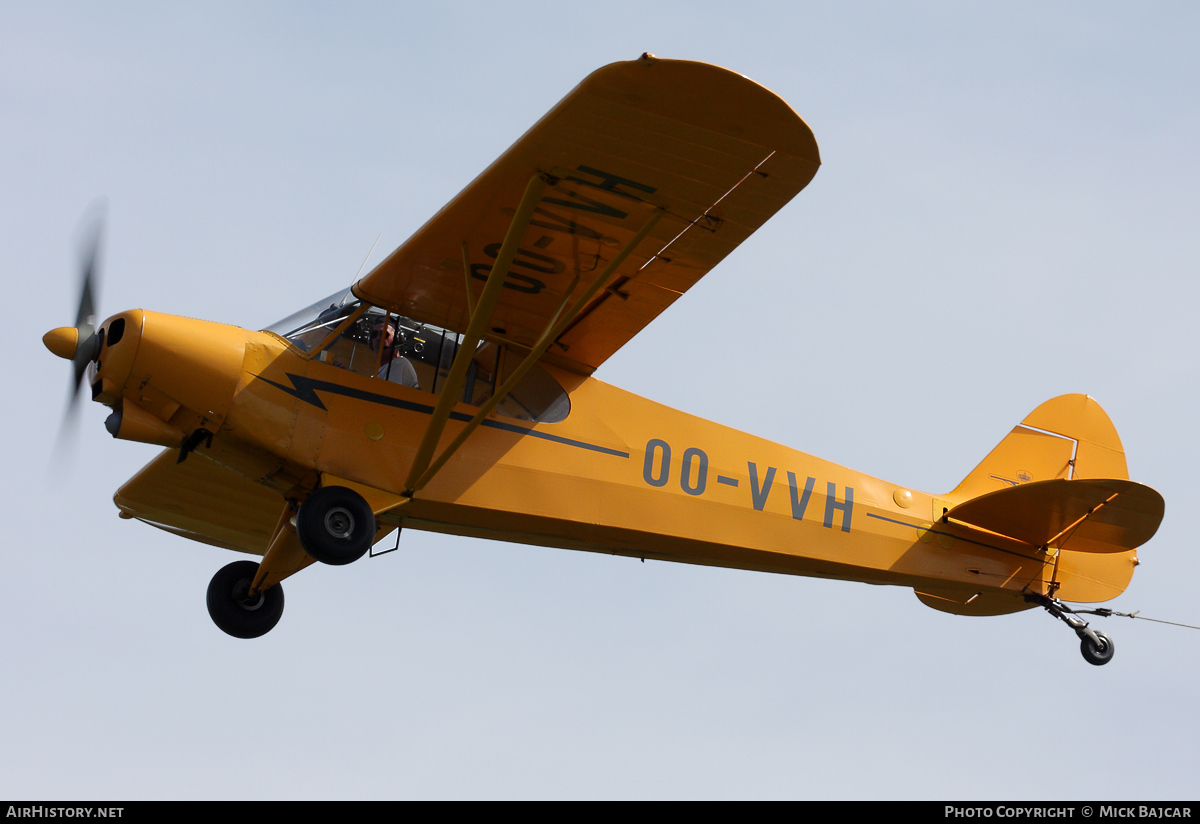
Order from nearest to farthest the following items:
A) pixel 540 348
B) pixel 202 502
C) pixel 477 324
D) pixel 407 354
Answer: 1. pixel 477 324
2. pixel 540 348
3. pixel 407 354
4. pixel 202 502

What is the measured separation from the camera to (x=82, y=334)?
7.88m

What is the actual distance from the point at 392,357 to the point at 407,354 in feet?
0.40

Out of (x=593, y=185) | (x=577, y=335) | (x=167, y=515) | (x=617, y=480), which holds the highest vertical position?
(x=593, y=185)

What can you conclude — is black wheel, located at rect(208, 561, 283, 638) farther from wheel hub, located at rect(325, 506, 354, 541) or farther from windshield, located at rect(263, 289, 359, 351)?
windshield, located at rect(263, 289, 359, 351)

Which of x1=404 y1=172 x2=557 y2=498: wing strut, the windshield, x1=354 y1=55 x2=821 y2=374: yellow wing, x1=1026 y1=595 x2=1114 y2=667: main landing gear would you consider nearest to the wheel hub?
x1=404 y1=172 x2=557 y2=498: wing strut

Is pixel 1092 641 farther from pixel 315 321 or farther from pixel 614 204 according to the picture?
pixel 315 321

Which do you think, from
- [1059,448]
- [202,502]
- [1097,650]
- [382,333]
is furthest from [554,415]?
[1059,448]

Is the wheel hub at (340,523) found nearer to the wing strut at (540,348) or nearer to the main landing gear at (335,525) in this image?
the main landing gear at (335,525)

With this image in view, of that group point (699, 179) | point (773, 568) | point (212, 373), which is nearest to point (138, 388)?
point (212, 373)

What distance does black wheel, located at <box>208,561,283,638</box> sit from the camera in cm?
926

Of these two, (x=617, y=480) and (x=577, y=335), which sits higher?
(x=577, y=335)

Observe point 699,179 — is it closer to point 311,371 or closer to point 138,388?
A: point 311,371

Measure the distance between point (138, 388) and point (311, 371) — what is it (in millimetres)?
1016

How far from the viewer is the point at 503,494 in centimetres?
852
